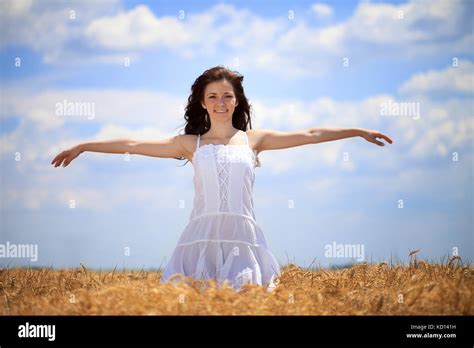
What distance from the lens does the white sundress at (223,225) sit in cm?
691

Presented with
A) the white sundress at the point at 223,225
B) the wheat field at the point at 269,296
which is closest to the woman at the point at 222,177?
the white sundress at the point at 223,225

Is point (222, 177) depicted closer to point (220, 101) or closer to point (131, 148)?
point (220, 101)

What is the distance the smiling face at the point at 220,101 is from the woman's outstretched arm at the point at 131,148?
1.53 feet

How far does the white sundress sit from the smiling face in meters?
0.34

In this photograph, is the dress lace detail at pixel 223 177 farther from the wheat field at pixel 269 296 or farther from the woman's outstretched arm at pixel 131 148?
the wheat field at pixel 269 296

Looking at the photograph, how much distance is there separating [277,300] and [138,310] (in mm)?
1291

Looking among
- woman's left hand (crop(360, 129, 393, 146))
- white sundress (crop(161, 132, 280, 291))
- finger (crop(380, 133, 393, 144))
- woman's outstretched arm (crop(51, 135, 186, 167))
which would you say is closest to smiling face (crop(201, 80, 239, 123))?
white sundress (crop(161, 132, 280, 291))

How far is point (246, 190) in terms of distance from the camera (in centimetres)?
699

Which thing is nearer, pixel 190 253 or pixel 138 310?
pixel 138 310

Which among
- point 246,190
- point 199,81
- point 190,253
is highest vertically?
point 199,81
